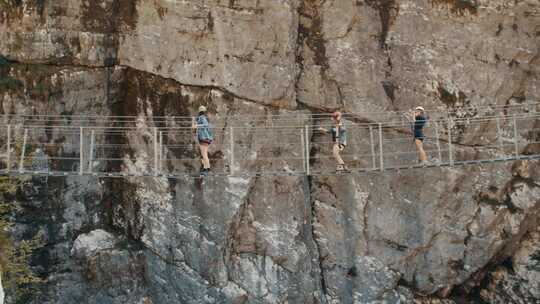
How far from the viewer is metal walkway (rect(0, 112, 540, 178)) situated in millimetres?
11422

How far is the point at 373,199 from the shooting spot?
1191cm

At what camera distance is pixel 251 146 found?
11711 millimetres

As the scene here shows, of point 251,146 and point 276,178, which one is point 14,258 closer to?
point 251,146

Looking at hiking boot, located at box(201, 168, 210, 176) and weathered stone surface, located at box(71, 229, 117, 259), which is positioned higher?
hiking boot, located at box(201, 168, 210, 176)

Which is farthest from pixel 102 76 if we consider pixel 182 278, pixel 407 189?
pixel 407 189

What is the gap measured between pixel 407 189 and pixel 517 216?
1639 mm

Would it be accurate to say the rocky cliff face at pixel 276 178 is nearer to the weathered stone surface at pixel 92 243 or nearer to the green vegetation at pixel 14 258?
the weathered stone surface at pixel 92 243

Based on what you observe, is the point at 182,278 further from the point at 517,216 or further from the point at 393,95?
the point at 517,216

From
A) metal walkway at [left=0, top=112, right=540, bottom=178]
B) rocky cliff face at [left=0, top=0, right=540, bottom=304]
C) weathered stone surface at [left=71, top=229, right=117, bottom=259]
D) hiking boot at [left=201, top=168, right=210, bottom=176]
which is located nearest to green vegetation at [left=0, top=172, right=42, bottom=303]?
rocky cliff face at [left=0, top=0, right=540, bottom=304]

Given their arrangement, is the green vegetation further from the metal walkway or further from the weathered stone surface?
the weathered stone surface

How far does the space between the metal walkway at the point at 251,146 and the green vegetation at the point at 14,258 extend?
0.37 m

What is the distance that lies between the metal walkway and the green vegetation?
373 millimetres

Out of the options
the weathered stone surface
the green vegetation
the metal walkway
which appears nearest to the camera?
the green vegetation

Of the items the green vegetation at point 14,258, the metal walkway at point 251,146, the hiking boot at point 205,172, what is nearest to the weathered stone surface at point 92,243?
the green vegetation at point 14,258
